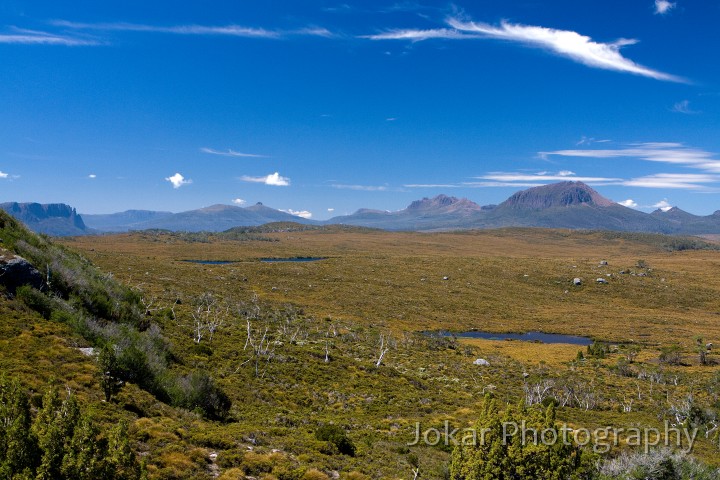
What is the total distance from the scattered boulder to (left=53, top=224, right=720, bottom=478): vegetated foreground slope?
1317 cm

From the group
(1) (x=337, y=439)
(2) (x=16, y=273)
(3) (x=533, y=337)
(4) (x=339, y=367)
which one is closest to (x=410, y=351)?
(4) (x=339, y=367)

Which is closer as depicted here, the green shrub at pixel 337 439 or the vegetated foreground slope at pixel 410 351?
the green shrub at pixel 337 439

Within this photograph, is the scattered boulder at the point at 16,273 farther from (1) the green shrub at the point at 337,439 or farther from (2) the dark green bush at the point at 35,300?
(1) the green shrub at the point at 337,439

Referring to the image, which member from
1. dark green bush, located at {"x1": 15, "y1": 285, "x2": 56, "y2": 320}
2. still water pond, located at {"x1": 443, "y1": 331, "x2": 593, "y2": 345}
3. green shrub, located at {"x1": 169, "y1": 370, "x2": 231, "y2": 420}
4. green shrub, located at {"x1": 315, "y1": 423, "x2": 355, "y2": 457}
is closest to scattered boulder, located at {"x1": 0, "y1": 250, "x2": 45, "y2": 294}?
dark green bush, located at {"x1": 15, "y1": 285, "x2": 56, "y2": 320}

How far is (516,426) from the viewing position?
54.8 ft

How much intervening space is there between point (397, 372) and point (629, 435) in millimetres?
24088

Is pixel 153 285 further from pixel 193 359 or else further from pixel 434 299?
pixel 434 299

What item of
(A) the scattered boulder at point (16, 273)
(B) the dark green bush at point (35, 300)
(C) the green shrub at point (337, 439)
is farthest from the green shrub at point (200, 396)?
(A) the scattered boulder at point (16, 273)

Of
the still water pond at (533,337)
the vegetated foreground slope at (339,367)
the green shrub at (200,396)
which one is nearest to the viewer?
the vegetated foreground slope at (339,367)

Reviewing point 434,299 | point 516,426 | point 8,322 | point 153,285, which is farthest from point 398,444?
point 434,299

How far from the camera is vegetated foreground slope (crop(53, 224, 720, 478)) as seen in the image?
89.7 ft

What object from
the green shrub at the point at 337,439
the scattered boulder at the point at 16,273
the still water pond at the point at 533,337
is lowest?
the still water pond at the point at 533,337

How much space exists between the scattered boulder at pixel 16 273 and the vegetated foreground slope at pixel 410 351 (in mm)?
13167

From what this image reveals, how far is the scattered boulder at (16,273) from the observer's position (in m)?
25.4
